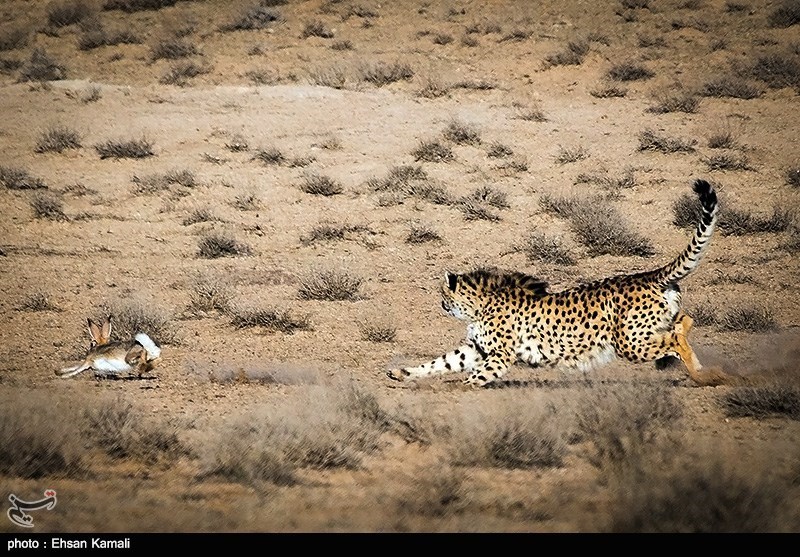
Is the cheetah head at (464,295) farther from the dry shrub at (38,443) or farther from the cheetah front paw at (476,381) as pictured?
the dry shrub at (38,443)

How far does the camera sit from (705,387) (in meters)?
9.66

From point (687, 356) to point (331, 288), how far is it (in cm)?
442

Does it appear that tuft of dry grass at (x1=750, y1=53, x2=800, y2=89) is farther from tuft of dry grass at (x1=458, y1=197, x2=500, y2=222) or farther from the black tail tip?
the black tail tip

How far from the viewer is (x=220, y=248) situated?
14719mm

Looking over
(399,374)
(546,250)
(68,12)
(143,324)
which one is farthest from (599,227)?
(68,12)

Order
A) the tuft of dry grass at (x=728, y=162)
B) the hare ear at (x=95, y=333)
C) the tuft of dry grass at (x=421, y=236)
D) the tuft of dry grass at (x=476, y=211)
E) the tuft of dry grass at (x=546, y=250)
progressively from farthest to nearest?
the tuft of dry grass at (x=728, y=162) < the tuft of dry grass at (x=476, y=211) < the tuft of dry grass at (x=421, y=236) < the tuft of dry grass at (x=546, y=250) < the hare ear at (x=95, y=333)

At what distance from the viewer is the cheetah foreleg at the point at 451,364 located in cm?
1017

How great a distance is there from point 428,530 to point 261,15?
19.2 m

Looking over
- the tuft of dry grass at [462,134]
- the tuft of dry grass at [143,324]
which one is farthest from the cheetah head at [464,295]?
the tuft of dry grass at [462,134]

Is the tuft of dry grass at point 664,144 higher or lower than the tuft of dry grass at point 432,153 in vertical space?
higher

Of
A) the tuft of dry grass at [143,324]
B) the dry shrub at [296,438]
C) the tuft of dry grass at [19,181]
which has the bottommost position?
the tuft of dry grass at [19,181]

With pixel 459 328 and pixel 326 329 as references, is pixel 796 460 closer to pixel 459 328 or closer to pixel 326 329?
pixel 459 328

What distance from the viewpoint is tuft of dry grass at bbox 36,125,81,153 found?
1844 cm

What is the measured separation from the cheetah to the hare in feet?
6.72
